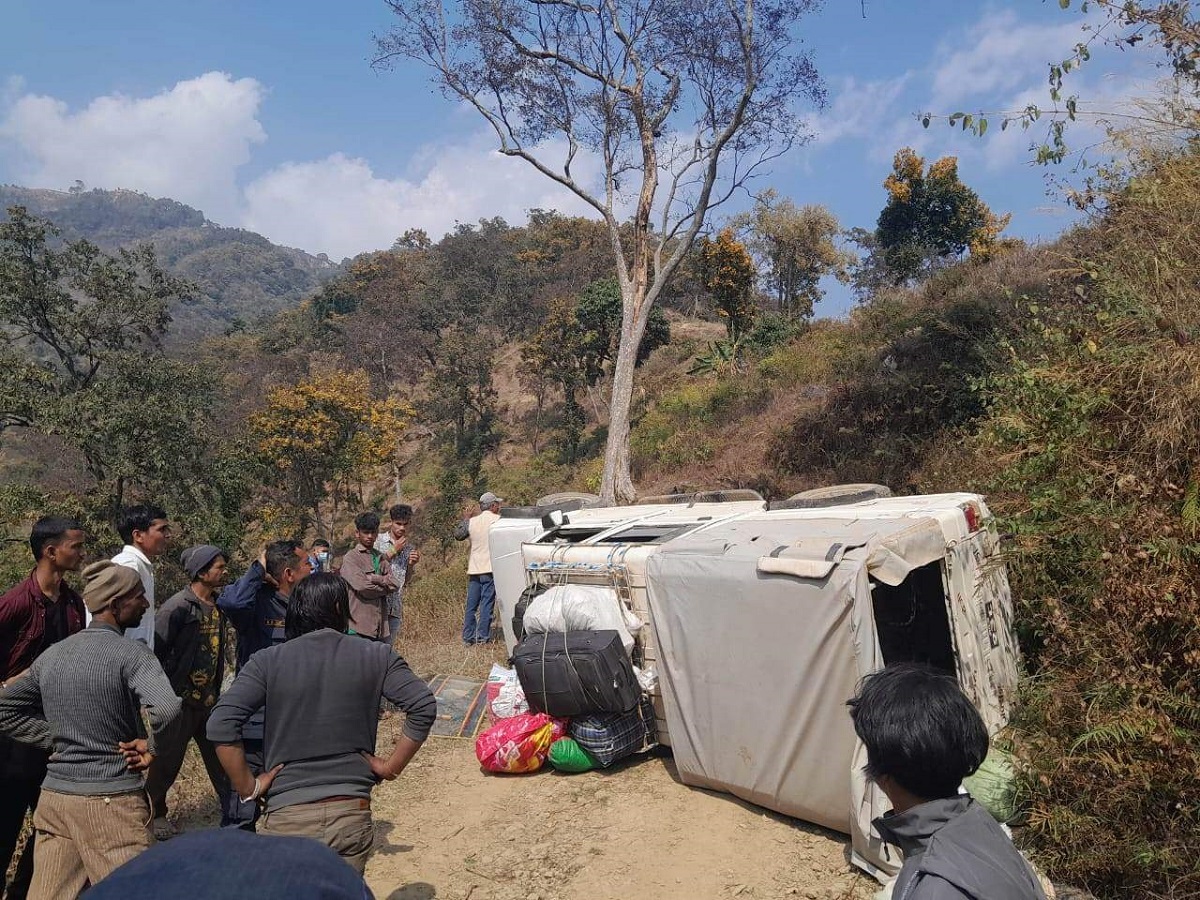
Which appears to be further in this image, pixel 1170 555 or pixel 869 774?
pixel 1170 555

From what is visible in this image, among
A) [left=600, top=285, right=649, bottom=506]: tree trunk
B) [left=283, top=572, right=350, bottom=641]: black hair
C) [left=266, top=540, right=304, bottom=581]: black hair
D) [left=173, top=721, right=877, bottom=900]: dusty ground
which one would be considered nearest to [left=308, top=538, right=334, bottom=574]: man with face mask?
[left=173, top=721, right=877, bottom=900]: dusty ground

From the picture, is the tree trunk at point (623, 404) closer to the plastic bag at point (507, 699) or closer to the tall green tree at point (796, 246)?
the plastic bag at point (507, 699)

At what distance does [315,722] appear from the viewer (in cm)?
283

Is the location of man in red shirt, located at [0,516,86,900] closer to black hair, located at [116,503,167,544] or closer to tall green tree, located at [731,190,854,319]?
black hair, located at [116,503,167,544]

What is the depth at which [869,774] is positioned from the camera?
1.90m

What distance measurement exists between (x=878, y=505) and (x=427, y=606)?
6.59 meters

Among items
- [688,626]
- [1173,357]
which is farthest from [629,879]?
[1173,357]

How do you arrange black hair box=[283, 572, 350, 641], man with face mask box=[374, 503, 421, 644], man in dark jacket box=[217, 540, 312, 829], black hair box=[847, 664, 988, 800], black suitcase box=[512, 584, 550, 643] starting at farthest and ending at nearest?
man with face mask box=[374, 503, 421, 644]
black suitcase box=[512, 584, 550, 643]
man in dark jacket box=[217, 540, 312, 829]
black hair box=[283, 572, 350, 641]
black hair box=[847, 664, 988, 800]

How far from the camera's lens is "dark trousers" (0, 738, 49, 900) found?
3533 millimetres

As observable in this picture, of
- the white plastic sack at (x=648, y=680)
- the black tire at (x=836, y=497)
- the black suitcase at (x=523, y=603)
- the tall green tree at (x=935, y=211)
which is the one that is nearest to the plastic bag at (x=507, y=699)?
the black suitcase at (x=523, y=603)

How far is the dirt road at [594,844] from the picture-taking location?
4.22 m

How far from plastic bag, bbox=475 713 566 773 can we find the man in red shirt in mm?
2650

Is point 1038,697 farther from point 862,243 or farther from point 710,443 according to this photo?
point 862,243

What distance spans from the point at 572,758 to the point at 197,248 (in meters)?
159
